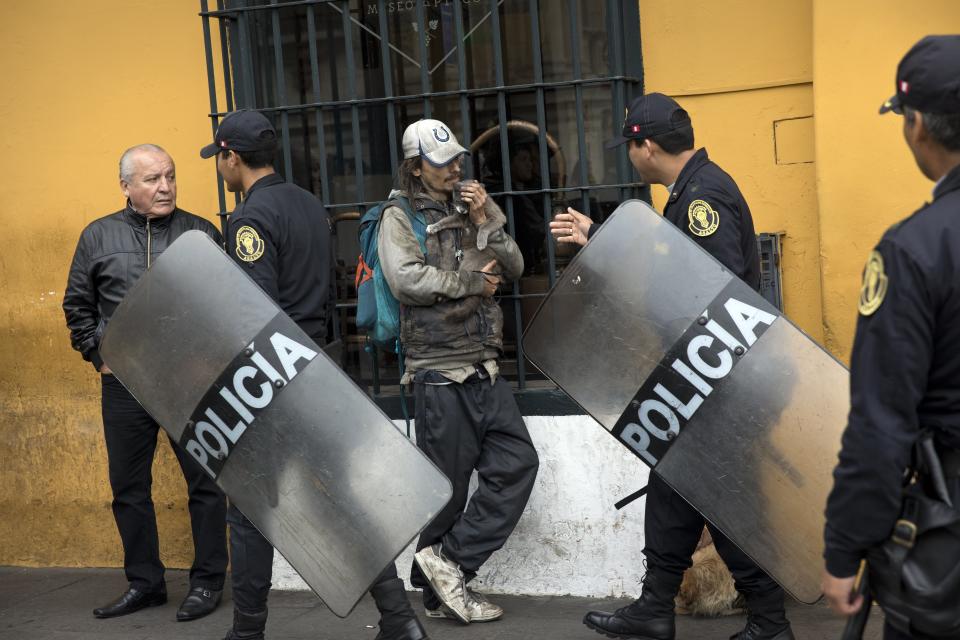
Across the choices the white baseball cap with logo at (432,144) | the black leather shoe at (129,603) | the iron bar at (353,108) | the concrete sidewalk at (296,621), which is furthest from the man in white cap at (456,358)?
the black leather shoe at (129,603)

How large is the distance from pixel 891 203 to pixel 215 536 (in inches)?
112

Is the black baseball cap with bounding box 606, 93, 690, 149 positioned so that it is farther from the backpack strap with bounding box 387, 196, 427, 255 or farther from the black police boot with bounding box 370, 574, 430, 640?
the black police boot with bounding box 370, 574, 430, 640

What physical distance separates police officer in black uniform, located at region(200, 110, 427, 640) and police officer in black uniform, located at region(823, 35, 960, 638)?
1.91 m

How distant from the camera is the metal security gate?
4742 mm

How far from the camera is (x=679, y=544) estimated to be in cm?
388

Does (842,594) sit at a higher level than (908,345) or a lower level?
lower

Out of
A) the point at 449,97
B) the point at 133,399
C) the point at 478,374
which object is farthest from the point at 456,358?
the point at 133,399

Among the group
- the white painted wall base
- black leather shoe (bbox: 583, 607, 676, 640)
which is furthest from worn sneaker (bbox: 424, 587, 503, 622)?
black leather shoe (bbox: 583, 607, 676, 640)

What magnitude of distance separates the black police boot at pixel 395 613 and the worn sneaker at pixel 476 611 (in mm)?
523

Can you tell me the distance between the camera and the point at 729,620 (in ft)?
14.1

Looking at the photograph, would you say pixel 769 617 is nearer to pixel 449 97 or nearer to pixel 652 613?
pixel 652 613

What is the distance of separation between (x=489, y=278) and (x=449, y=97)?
37.9 inches

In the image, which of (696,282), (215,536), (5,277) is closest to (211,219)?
(5,277)

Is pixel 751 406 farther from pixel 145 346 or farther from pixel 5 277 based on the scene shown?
pixel 5 277
